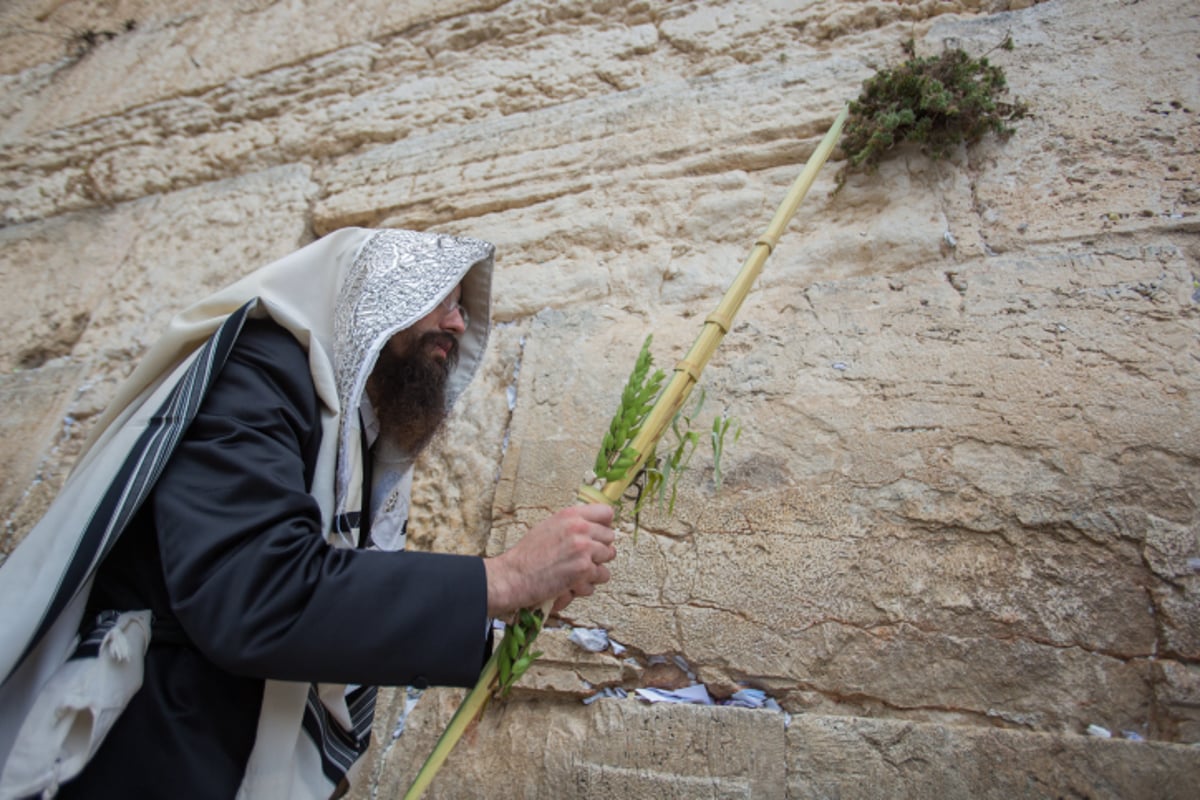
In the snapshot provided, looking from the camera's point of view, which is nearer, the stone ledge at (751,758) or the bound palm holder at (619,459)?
the bound palm holder at (619,459)

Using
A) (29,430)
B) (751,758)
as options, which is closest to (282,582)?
(751,758)

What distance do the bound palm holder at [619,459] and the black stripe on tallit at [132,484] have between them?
610 mm

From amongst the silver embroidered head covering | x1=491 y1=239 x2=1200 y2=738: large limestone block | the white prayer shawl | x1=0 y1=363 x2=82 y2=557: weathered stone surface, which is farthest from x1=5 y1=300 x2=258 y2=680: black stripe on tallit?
x1=0 y1=363 x2=82 y2=557: weathered stone surface

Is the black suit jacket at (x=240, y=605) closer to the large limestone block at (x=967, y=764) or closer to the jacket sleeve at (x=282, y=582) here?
the jacket sleeve at (x=282, y=582)

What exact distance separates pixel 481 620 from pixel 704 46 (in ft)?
8.02

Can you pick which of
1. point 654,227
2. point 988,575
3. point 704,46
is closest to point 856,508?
point 988,575

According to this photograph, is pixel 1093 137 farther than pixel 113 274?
No

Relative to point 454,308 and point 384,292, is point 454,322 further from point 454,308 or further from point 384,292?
point 384,292

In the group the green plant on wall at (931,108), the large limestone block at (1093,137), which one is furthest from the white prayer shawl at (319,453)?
the large limestone block at (1093,137)

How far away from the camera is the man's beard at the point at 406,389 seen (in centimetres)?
175

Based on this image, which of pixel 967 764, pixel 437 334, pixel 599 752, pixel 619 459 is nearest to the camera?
pixel 619 459

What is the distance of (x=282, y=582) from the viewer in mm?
1100

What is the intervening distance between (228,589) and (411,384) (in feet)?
2.51

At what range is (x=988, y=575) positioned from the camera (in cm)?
161
